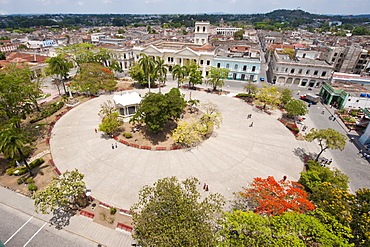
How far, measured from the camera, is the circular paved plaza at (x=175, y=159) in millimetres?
28312

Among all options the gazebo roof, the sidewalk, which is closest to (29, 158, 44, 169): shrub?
the sidewalk

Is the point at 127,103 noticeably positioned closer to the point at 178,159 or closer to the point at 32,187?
the point at 178,159

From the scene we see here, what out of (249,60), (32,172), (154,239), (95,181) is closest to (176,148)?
(95,181)

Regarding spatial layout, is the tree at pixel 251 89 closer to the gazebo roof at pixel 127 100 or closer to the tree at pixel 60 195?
the gazebo roof at pixel 127 100

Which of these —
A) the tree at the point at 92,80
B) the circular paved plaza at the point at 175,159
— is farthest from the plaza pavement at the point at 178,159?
the tree at the point at 92,80

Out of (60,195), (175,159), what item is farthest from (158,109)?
(60,195)

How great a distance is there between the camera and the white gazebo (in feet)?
145

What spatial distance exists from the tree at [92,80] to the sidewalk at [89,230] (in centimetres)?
3490

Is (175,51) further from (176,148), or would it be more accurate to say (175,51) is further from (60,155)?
(60,155)

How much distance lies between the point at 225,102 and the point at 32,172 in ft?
155

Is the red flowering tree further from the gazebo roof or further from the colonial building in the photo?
the colonial building

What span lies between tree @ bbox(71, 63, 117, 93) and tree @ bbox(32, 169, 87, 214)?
117 ft

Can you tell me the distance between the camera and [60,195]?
2175cm

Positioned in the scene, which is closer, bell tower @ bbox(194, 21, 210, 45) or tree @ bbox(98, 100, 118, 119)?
tree @ bbox(98, 100, 118, 119)
